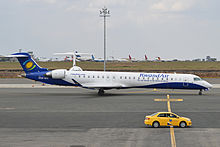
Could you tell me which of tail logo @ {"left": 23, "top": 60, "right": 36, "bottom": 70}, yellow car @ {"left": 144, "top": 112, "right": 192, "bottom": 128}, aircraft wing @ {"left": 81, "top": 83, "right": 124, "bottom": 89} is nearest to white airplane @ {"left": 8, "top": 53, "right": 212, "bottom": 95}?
aircraft wing @ {"left": 81, "top": 83, "right": 124, "bottom": 89}

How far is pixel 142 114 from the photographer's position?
2930cm

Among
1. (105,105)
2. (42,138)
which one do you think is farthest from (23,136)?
(105,105)

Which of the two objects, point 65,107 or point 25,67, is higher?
point 25,67

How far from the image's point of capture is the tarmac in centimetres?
1931

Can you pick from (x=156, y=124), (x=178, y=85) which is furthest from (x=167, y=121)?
(x=178, y=85)

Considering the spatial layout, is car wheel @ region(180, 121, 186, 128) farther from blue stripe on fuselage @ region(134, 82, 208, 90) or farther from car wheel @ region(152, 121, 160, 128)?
blue stripe on fuselage @ region(134, 82, 208, 90)

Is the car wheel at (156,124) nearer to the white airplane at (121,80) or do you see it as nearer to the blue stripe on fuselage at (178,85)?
the white airplane at (121,80)

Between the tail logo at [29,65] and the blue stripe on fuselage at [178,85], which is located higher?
the tail logo at [29,65]

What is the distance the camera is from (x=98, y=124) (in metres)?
24.7

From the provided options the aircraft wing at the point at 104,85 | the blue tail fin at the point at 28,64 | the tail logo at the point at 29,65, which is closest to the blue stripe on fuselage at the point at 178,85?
the aircraft wing at the point at 104,85

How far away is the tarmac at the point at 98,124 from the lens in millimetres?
19312

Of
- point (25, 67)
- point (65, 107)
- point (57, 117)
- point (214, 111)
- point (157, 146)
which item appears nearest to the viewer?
point (157, 146)

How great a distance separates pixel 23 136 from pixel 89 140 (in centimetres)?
405

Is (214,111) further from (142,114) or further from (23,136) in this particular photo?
(23,136)
